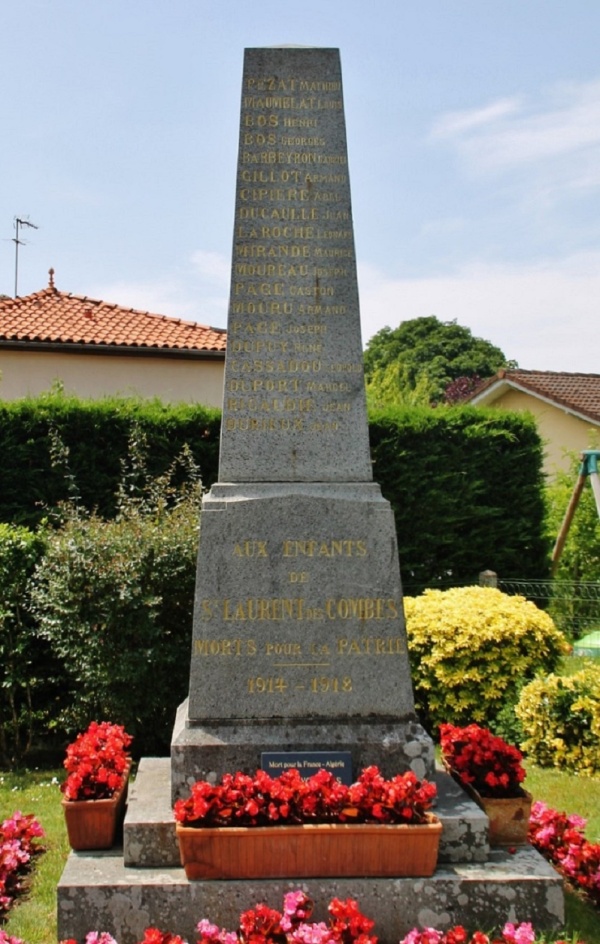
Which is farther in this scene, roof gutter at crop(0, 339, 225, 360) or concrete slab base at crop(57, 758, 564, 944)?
roof gutter at crop(0, 339, 225, 360)

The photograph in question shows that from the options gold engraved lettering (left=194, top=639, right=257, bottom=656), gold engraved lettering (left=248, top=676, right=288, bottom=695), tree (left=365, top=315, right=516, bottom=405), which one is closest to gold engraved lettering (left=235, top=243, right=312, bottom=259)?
gold engraved lettering (left=194, top=639, right=257, bottom=656)

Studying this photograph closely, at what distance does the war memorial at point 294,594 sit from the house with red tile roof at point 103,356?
42.2ft

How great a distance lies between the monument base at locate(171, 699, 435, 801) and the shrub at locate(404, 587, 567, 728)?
10.6ft

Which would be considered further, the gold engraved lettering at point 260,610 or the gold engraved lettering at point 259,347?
the gold engraved lettering at point 259,347

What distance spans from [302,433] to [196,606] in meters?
1.09

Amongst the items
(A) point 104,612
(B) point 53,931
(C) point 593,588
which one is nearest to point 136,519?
(A) point 104,612

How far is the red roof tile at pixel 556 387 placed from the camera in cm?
2436

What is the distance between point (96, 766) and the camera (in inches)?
184

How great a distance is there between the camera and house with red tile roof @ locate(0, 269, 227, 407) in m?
18.3

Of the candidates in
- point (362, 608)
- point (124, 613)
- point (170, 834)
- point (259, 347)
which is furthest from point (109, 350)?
point (170, 834)

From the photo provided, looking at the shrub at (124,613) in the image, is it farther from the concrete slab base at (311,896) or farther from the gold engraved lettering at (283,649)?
the concrete slab base at (311,896)

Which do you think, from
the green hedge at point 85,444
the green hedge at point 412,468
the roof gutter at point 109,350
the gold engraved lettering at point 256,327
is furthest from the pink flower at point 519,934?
the roof gutter at point 109,350

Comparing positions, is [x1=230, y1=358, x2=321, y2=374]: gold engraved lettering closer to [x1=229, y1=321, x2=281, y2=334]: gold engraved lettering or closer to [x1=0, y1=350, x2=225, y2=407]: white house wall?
[x1=229, y1=321, x2=281, y2=334]: gold engraved lettering

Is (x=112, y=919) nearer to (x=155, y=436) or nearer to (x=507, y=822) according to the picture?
(x=507, y=822)
